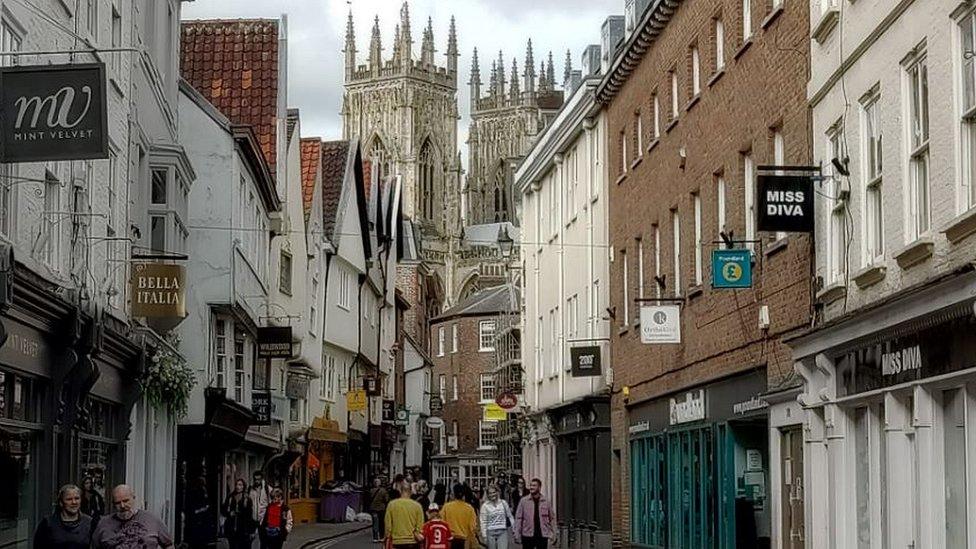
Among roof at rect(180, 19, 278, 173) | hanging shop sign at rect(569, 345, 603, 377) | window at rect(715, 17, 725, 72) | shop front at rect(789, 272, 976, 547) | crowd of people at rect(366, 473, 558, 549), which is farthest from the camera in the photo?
roof at rect(180, 19, 278, 173)

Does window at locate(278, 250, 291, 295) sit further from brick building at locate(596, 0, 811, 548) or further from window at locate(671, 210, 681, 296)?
window at locate(671, 210, 681, 296)

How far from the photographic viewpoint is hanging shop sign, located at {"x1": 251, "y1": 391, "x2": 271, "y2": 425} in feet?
136

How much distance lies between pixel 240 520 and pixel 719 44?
35.5 feet

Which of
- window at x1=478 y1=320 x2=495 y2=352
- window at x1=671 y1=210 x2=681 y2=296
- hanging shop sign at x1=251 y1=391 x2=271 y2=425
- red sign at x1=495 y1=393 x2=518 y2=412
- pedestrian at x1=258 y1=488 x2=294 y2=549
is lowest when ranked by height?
pedestrian at x1=258 y1=488 x2=294 y2=549

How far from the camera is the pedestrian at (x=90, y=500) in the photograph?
71.8ft

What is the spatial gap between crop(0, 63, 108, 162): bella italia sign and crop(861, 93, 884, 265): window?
7.42m

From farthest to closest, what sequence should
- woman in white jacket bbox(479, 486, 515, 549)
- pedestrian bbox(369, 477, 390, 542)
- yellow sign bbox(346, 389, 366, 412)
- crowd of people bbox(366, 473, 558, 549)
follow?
yellow sign bbox(346, 389, 366, 412)
pedestrian bbox(369, 477, 390, 542)
woman in white jacket bbox(479, 486, 515, 549)
crowd of people bbox(366, 473, 558, 549)

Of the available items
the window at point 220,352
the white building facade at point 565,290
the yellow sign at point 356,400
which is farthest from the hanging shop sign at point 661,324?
the yellow sign at point 356,400

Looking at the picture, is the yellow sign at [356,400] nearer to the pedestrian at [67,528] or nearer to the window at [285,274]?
the window at [285,274]

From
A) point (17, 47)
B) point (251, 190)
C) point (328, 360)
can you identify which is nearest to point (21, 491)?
point (17, 47)

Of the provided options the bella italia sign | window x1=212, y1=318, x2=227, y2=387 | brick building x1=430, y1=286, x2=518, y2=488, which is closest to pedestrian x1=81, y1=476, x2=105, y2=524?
the bella italia sign

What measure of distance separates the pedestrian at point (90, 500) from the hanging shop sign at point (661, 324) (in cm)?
901

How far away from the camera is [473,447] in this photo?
124 metres

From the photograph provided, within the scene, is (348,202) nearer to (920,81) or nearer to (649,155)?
(649,155)
